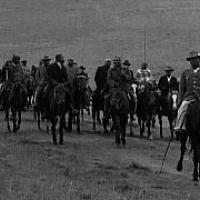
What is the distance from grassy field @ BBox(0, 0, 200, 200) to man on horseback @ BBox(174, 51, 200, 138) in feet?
3.87

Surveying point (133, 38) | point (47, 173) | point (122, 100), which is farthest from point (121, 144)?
point (133, 38)

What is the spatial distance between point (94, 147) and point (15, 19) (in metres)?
63.2

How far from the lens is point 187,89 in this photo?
17047 mm

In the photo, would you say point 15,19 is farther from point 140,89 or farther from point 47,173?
point 47,173

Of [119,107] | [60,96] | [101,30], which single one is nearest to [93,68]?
[101,30]

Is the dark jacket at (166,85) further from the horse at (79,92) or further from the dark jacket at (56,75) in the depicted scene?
the dark jacket at (56,75)

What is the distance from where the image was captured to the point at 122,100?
938 inches

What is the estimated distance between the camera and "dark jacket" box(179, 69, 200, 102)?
16859 millimetres

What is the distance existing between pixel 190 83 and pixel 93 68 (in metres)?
45.8

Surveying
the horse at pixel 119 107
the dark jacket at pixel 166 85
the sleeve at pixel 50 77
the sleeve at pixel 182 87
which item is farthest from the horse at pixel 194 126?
the dark jacket at pixel 166 85

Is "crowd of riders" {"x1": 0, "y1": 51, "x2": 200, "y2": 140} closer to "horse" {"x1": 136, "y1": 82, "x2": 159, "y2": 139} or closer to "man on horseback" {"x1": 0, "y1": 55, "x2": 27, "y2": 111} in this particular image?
"man on horseback" {"x1": 0, "y1": 55, "x2": 27, "y2": 111}

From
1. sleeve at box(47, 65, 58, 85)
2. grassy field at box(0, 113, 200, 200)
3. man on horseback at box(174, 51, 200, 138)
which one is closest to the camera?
grassy field at box(0, 113, 200, 200)

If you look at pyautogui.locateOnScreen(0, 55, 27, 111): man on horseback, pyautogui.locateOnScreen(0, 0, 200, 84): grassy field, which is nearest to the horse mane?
pyautogui.locateOnScreen(0, 55, 27, 111): man on horseback

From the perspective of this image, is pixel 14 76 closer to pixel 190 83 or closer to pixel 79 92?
pixel 79 92
